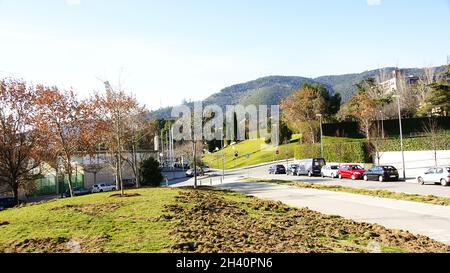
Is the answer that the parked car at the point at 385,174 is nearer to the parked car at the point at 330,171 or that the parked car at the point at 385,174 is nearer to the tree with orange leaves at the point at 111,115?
the parked car at the point at 330,171

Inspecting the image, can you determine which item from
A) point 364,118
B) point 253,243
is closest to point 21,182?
point 253,243

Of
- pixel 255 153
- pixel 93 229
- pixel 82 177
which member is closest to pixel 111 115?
pixel 93 229

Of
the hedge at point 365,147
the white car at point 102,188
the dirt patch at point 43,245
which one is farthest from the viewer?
the white car at point 102,188

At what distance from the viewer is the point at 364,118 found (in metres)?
56.2

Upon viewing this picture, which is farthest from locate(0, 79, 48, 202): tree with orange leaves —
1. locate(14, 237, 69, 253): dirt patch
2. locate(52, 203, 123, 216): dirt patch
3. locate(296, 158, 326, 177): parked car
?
locate(296, 158, 326, 177): parked car

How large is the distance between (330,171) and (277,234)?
32178 millimetres

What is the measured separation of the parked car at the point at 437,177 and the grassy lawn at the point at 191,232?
16.1 m

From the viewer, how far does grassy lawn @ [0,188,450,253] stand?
8.97 metres

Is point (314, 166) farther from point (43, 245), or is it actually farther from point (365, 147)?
point (43, 245)

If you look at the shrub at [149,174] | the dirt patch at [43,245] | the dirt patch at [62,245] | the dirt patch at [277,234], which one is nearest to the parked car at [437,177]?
the dirt patch at [277,234]

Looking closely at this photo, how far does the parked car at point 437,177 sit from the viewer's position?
26984 mm

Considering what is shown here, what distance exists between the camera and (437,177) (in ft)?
91.0

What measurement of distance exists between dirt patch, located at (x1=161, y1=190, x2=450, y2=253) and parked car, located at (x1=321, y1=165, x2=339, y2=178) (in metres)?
26.3
